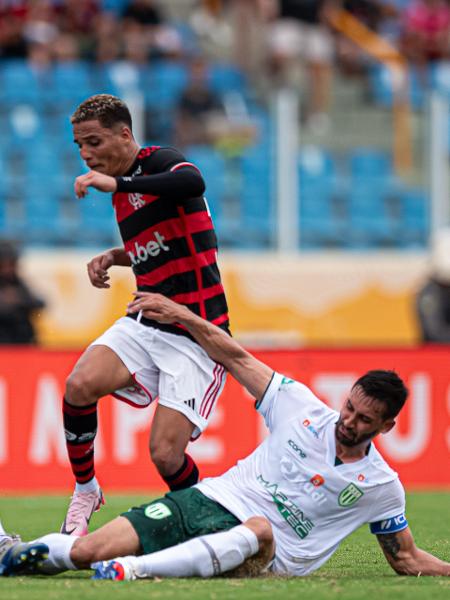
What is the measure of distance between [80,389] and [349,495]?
1511mm

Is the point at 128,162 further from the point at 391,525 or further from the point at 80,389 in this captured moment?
the point at 391,525

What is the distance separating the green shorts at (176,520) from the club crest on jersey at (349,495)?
489 millimetres

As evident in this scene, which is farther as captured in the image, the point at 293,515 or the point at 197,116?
the point at 197,116

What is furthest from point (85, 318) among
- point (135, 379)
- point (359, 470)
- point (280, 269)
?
point (359, 470)

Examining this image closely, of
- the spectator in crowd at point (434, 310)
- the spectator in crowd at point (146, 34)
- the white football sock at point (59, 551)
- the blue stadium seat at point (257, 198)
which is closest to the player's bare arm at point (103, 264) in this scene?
the white football sock at point (59, 551)

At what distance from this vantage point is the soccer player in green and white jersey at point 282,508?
19.2ft

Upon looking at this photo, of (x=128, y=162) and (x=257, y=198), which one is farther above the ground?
(x=128, y=162)

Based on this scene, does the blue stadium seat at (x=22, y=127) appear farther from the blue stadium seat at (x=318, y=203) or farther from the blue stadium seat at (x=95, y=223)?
the blue stadium seat at (x=318, y=203)

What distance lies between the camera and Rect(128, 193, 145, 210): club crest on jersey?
6.77 m

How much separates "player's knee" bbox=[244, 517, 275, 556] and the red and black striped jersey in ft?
4.15

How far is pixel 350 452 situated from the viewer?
19.9 ft

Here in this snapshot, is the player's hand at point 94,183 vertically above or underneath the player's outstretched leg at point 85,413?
above

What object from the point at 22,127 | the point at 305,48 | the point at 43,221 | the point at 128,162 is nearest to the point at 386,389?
the point at 128,162

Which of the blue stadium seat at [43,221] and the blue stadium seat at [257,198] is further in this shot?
the blue stadium seat at [43,221]
